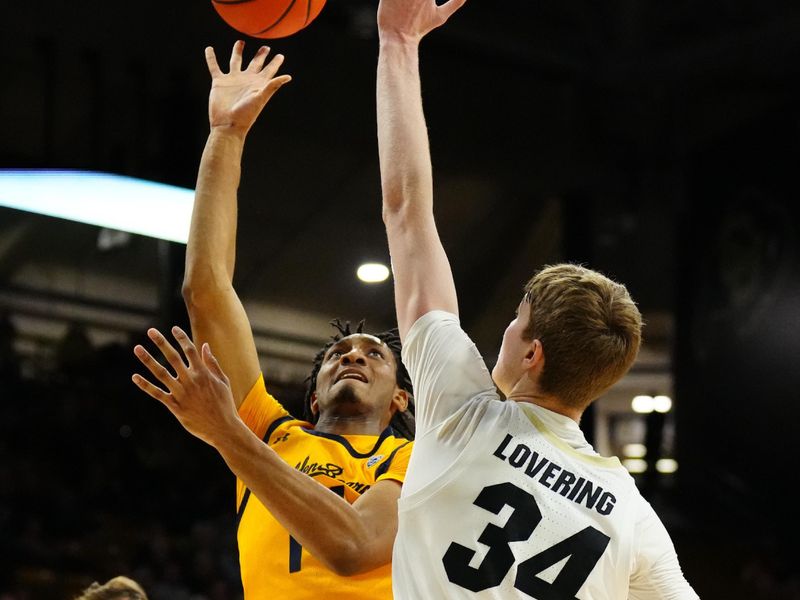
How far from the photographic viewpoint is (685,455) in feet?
38.0

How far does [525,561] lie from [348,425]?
1.83m

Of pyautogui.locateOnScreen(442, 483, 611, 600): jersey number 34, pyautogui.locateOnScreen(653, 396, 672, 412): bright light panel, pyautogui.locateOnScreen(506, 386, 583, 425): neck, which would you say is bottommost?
pyautogui.locateOnScreen(653, 396, 672, 412): bright light panel

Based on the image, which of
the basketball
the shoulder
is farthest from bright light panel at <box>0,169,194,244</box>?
the shoulder

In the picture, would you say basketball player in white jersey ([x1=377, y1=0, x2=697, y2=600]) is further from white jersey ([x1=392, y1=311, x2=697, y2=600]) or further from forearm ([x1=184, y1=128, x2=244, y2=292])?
forearm ([x1=184, y1=128, x2=244, y2=292])

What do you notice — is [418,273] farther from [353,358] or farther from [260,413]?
[353,358]

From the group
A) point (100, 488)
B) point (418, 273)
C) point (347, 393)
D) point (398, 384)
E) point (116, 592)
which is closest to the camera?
point (418, 273)

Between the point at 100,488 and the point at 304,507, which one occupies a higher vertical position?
the point at 304,507

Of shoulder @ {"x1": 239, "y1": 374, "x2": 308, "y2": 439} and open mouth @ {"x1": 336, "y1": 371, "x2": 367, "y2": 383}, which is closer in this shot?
shoulder @ {"x1": 239, "y1": 374, "x2": 308, "y2": 439}

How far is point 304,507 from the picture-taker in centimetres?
240

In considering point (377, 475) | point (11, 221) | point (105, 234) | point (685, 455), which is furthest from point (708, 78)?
point (377, 475)

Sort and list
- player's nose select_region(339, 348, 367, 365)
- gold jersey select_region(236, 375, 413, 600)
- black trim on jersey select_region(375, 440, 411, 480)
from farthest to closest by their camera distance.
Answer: player's nose select_region(339, 348, 367, 365), black trim on jersey select_region(375, 440, 411, 480), gold jersey select_region(236, 375, 413, 600)

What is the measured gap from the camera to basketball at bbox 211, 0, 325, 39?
4.01 m

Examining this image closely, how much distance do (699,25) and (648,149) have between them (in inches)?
58.8

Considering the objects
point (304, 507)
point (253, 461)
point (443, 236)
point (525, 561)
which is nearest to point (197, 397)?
point (253, 461)
